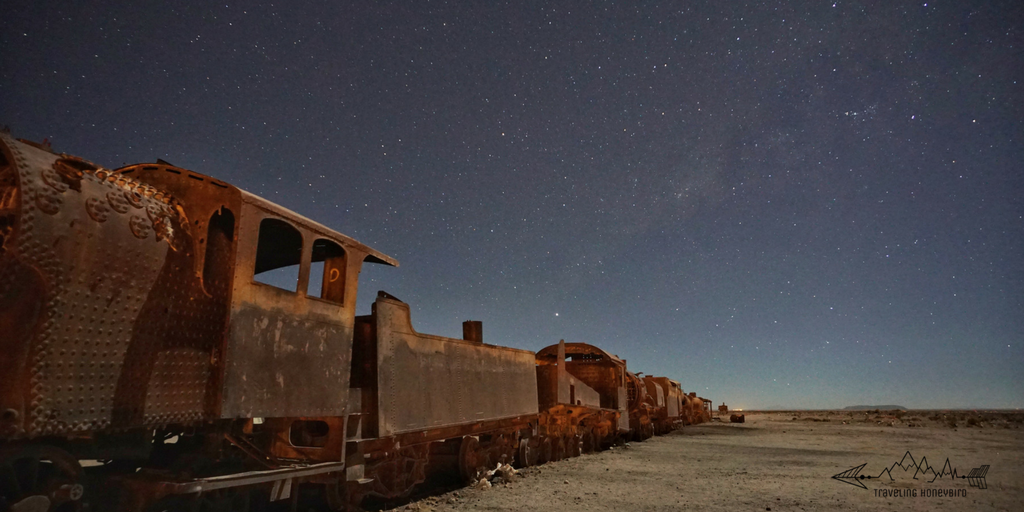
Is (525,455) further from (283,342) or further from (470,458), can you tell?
(283,342)

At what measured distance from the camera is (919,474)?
12289mm

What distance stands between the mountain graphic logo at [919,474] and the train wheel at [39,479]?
41.3ft

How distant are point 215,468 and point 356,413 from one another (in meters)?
1.75

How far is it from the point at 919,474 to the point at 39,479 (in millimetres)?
16217

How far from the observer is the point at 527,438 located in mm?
12945

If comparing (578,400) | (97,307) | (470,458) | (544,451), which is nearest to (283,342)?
(97,307)

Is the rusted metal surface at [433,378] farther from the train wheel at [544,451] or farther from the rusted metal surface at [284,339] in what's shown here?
the train wheel at [544,451]

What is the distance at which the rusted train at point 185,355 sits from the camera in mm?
3809

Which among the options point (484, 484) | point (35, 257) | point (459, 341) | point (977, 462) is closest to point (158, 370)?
point (35, 257)

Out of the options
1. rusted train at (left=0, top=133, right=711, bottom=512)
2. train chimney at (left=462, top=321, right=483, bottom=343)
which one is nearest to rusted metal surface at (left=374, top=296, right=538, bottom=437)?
rusted train at (left=0, top=133, right=711, bottom=512)

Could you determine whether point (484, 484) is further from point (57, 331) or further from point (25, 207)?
point (25, 207)

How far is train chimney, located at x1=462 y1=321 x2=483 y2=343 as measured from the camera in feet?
35.2

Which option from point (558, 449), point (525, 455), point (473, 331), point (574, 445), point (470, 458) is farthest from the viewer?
point (574, 445)

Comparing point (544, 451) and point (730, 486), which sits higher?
point (544, 451)
